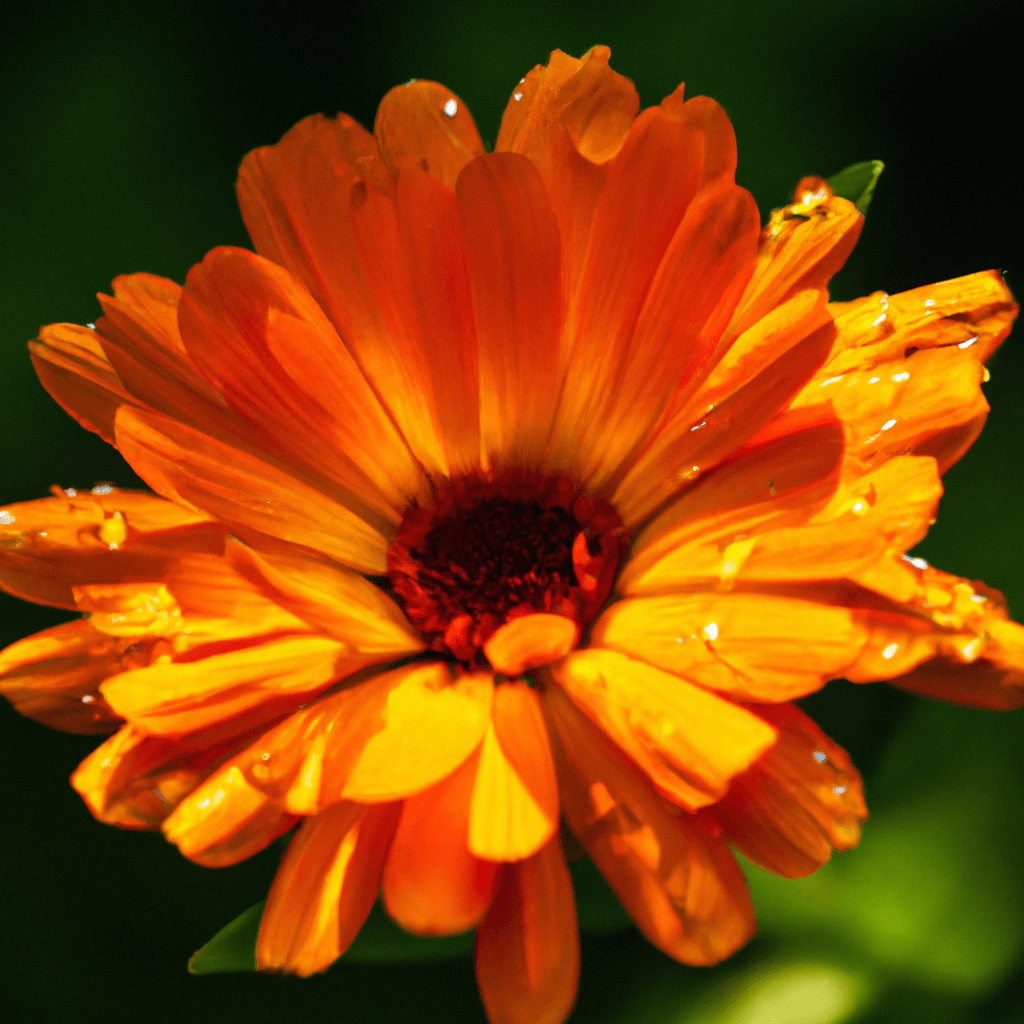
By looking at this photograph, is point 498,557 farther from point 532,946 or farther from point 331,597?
point 532,946

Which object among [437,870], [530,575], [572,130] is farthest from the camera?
[530,575]

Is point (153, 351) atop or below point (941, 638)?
Answer: atop

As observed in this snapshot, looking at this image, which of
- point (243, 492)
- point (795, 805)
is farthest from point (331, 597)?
point (795, 805)

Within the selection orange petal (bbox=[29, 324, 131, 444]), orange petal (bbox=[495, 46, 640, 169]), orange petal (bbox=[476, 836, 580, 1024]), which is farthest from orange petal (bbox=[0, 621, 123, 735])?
orange petal (bbox=[495, 46, 640, 169])

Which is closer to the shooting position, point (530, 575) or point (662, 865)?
point (662, 865)

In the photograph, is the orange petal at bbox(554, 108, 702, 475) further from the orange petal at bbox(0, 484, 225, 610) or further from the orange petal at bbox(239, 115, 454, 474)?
the orange petal at bbox(0, 484, 225, 610)

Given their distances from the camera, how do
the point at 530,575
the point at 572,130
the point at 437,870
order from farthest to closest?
the point at 530,575
the point at 572,130
the point at 437,870

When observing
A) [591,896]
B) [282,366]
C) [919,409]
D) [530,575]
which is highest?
[282,366]

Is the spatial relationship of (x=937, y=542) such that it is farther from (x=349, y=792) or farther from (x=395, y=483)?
(x=349, y=792)
